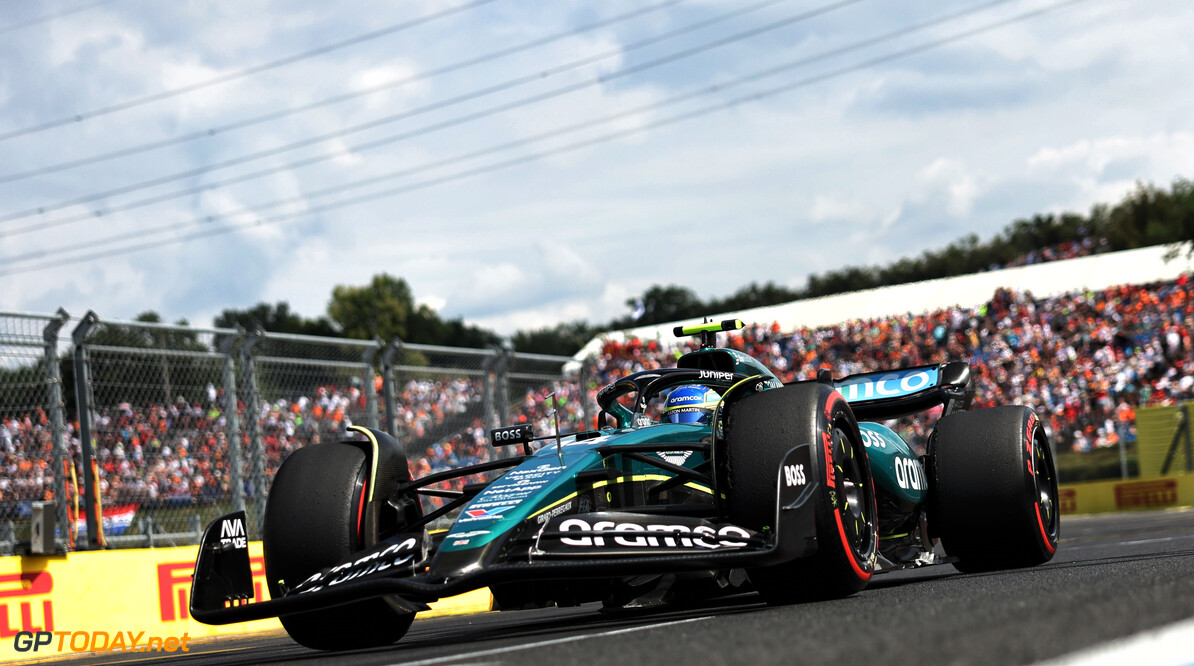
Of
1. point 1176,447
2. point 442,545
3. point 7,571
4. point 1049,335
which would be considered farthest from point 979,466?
point 1049,335

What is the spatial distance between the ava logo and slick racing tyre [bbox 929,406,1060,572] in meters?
3.62

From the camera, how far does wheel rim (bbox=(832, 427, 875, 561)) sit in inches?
206

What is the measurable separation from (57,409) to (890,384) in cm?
524

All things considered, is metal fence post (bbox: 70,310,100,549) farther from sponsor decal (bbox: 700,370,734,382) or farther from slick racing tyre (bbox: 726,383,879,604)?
slick racing tyre (bbox: 726,383,879,604)

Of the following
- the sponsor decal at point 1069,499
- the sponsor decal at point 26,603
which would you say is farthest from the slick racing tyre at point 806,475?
the sponsor decal at point 1069,499

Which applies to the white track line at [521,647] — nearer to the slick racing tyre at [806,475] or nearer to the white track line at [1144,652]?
the slick racing tyre at [806,475]

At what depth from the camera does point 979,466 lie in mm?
6879

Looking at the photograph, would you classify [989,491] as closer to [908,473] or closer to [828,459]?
[908,473]

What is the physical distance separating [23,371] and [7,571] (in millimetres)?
1244

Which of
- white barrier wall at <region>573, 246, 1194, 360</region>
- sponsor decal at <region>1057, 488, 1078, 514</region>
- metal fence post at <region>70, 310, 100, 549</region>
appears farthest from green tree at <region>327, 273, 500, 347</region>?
metal fence post at <region>70, 310, 100, 549</region>

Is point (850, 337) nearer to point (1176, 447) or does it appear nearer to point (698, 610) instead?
point (1176, 447)

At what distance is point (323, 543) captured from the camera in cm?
539

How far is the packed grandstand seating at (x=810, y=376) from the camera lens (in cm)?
881

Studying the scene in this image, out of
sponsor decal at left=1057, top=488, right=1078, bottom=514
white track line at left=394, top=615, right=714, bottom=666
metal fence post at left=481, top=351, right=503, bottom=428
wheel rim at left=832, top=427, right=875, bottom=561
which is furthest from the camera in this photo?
sponsor decal at left=1057, top=488, right=1078, bottom=514
